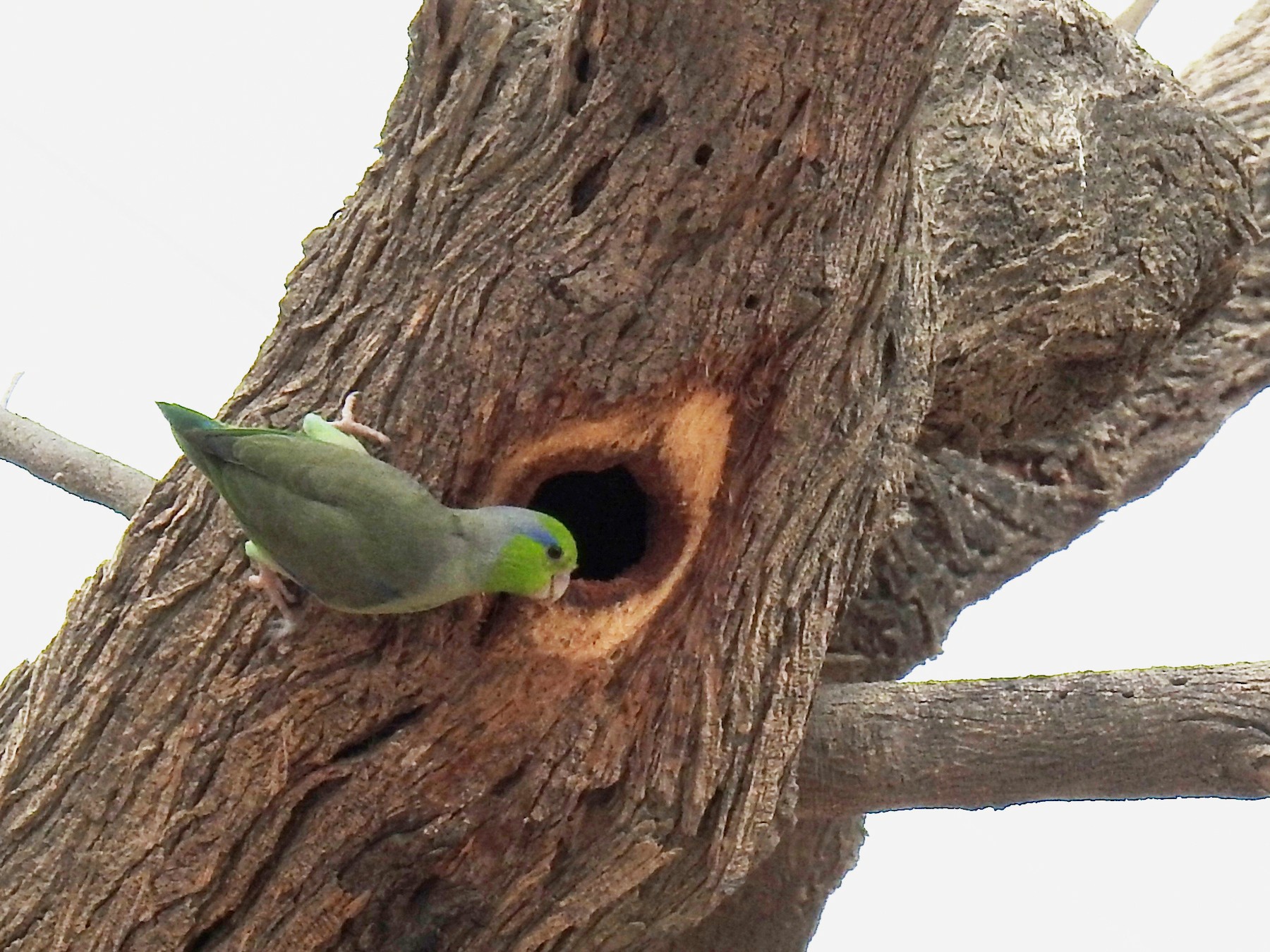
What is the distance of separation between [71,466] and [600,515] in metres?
1.89

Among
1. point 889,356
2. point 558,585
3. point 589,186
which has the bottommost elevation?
point 558,585

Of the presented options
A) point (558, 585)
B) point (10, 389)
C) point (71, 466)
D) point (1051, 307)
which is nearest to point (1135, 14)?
point (1051, 307)

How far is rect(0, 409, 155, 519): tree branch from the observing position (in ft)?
10.9

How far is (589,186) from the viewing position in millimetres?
1909

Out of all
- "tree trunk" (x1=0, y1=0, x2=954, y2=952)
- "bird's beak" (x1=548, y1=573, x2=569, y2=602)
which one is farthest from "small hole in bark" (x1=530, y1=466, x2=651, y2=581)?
"bird's beak" (x1=548, y1=573, x2=569, y2=602)

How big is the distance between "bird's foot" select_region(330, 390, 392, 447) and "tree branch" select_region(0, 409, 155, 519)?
1.44m

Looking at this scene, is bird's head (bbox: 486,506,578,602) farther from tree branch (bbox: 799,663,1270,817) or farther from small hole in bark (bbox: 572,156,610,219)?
tree branch (bbox: 799,663,1270,817)

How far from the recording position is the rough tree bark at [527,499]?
1.85 meters

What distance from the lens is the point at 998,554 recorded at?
3258 millimetres

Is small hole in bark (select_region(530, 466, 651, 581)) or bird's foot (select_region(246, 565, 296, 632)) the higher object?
small hole in bark (select_region(530, 466, 651, 581))

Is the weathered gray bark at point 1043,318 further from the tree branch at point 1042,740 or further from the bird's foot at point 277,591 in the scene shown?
the bird's foot at point 277,591

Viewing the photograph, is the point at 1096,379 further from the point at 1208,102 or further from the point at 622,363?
the point at 622,363

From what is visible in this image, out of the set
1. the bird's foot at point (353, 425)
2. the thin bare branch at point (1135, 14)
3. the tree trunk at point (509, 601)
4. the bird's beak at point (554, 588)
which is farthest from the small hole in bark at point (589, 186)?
the thin bare branch at point (1135, 14)

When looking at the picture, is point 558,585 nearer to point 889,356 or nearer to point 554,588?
point 554,588
